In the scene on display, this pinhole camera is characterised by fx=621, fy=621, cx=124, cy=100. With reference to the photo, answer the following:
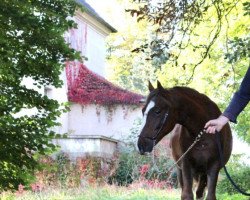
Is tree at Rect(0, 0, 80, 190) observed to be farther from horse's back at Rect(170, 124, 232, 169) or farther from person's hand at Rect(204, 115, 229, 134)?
person's hand at Rect(204, 115, 229, 134)

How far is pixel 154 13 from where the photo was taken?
8711mm

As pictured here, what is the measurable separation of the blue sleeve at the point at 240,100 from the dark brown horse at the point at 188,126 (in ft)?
9.34

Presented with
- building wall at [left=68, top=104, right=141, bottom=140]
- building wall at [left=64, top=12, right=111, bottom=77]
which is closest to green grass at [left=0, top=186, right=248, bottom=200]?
building wall at [left=68, top=104, right=141, bottom=140]

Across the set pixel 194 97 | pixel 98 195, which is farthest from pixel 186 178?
pixel 98 195

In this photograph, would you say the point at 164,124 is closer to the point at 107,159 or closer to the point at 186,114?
the point at 186,114

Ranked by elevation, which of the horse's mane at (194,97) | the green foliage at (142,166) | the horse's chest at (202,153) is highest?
the horse's mane at (194,97)

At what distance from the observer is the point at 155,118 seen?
676cm

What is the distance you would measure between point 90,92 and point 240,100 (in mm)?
25927

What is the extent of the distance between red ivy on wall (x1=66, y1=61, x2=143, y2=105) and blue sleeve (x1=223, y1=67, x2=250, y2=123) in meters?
25.2

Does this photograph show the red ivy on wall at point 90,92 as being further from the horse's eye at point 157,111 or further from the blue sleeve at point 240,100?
the blue sleeve at point 240,100

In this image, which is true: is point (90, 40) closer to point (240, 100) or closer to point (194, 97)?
point (194, 97)

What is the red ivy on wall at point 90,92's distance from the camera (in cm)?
2933

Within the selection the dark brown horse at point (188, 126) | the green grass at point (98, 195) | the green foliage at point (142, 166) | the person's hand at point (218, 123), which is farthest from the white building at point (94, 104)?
the person's hand at point (218, 123)

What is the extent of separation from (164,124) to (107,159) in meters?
16.6
